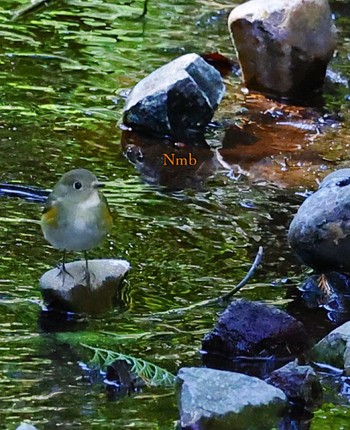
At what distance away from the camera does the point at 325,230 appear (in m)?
5.90

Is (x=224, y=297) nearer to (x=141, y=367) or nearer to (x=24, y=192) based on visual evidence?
(x=141, y=367)

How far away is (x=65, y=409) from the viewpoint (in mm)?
4594

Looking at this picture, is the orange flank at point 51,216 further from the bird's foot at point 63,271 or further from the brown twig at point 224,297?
the brown twig at point 224,297

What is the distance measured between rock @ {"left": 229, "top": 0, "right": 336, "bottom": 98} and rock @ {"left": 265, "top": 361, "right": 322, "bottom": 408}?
4.92 meters

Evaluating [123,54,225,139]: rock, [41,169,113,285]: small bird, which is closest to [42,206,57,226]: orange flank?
[41,169,113,285]: small bird

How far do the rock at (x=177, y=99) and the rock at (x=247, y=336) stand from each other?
332 centimetres

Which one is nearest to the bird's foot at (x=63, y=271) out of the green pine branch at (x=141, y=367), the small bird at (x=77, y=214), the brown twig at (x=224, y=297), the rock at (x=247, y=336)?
the small bird at (x=77, y=214)

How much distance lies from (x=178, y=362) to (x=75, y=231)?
721mm

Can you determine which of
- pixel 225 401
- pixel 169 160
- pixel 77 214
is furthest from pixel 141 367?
pixel 169 160

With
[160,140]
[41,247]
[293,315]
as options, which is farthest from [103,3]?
[293,315]

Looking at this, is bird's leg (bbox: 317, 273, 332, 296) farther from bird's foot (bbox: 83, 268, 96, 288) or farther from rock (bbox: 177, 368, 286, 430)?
rock (bbox: 177, 368, 286, 430)

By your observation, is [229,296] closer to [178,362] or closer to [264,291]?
[264,291]

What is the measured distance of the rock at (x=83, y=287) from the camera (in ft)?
18.2

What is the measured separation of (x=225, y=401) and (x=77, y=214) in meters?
1.28
